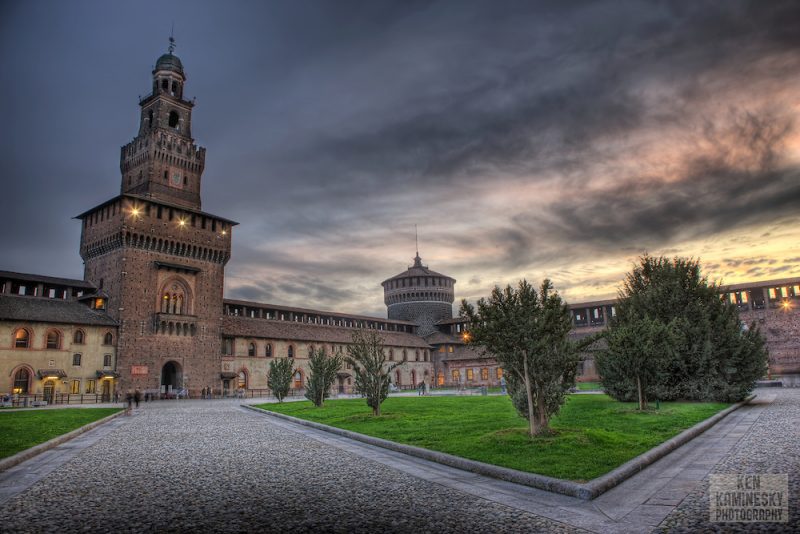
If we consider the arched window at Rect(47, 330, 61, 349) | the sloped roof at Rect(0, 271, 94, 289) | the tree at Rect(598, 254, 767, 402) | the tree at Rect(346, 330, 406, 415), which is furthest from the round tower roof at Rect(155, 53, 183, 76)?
the tree at Rect(598, 254, 767, 402)

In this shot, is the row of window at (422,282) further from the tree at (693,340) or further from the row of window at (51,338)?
the tree at (693,340)

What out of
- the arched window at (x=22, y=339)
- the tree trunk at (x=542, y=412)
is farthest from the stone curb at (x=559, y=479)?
the arched window at (x=22, y=339)

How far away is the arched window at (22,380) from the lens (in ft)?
115

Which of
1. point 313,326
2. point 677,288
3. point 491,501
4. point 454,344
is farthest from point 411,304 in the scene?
point 491,501

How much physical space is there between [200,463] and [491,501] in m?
6.23

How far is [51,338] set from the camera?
1465 inches

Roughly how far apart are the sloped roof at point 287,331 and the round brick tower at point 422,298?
Answer: 11.0 meters

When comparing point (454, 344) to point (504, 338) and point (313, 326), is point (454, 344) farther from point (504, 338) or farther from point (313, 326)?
point (504, 338)

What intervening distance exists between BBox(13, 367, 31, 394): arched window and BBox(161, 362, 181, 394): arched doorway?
967cm

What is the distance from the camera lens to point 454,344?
69438mm

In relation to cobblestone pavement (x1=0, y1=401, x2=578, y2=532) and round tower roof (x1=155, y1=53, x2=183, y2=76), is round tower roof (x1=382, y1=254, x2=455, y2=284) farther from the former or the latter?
cobblestone pavement (x1=0, y1=401, x2=578, y2=532)

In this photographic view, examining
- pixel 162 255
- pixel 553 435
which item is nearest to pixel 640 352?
pixel 553 435

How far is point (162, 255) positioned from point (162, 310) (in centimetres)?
483

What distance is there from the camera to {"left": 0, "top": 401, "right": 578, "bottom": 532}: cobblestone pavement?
19.0 feet
